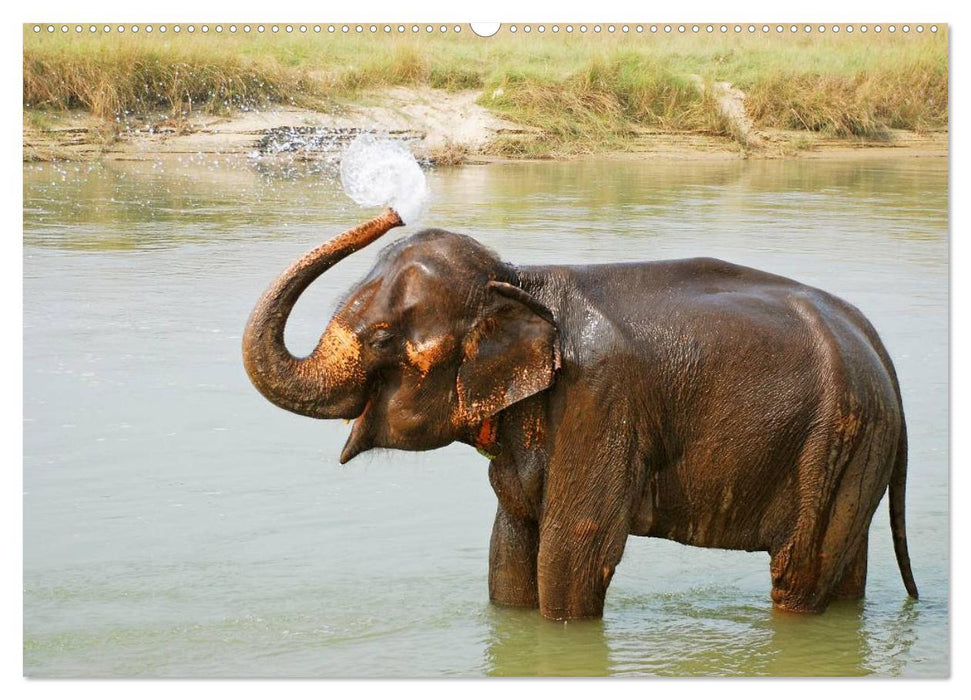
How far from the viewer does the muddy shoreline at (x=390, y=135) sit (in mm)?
7121

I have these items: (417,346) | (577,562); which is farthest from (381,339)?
(577,562)

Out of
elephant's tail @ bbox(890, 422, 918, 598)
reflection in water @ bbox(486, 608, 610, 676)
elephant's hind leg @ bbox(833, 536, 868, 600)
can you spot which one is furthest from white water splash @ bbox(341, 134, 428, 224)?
elephant's hind leg @ bbox(833, 536, 868, 600)

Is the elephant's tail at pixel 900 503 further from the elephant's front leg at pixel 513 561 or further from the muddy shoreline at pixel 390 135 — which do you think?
the muddy shoreline at pixel 390 135

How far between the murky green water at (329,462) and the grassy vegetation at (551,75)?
311mm

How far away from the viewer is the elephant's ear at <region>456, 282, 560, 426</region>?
4.18 metres

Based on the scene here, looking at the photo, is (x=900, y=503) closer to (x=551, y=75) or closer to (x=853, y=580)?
(x=853, y=580)

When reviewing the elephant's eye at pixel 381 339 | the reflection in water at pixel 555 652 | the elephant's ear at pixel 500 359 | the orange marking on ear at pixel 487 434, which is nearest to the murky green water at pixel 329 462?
the reflection in water at pixel 555 652

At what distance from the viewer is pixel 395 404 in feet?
13.8

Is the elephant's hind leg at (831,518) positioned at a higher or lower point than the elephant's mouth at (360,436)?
lower

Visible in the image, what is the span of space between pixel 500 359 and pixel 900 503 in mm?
1154

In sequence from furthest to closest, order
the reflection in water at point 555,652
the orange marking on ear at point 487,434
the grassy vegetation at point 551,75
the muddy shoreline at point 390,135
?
the muddy shoreline at point 390,135, the grassy vegetation at point 551,75, the reflection in water at point 555,652, the orange marking on ear at point 487,434

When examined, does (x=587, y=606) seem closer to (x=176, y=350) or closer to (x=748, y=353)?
(x=748, y=353)

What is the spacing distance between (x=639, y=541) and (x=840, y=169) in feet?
10.6

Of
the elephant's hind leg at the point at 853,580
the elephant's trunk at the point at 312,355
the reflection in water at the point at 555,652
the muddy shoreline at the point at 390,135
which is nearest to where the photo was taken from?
the elephant's trunk at the point at 312,355
